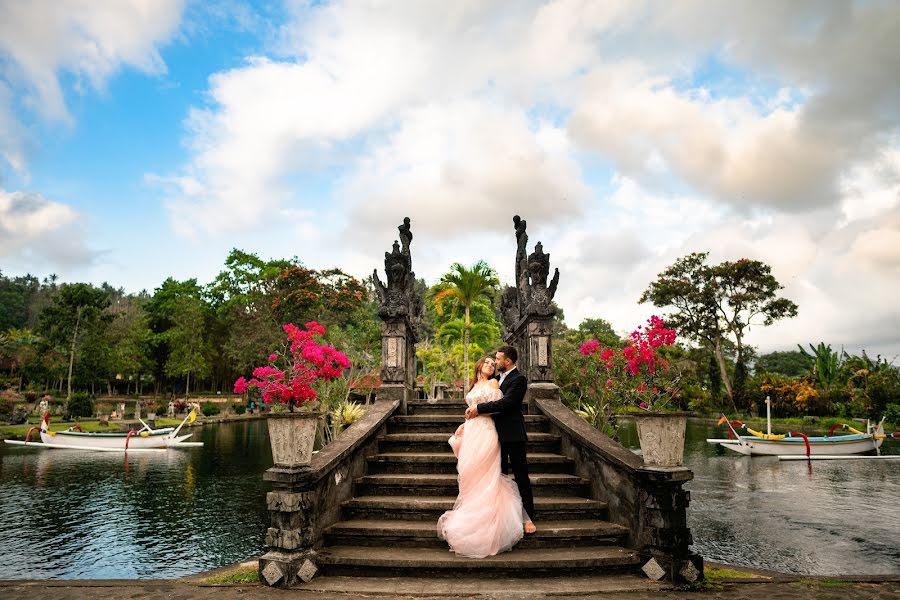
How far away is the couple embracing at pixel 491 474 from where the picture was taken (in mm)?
4621

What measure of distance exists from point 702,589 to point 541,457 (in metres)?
2.17

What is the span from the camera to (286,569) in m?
4.42

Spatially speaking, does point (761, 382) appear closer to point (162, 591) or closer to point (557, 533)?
point (557, 533)

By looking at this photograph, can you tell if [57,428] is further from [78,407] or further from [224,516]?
[224,516]

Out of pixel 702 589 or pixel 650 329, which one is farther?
pixel 650 329

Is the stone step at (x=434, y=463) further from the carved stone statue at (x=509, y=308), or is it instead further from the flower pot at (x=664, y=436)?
the carved stone statue at (x=509, y=308)

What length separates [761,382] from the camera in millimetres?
31531

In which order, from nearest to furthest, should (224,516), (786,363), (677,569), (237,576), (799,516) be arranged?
(677,569) → (237,576) → (799,516) → (224,516) → (786,363)

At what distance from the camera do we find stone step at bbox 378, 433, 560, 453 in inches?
257

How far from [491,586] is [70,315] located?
39704mm

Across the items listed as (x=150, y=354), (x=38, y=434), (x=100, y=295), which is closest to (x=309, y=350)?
(x=38, y=434)

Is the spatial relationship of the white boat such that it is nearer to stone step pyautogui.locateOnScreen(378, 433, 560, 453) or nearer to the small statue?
stone step pyautogui.locateOnScreen(378, 433, 560, 453)

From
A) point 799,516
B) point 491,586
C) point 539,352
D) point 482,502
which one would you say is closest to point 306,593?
point 491,586

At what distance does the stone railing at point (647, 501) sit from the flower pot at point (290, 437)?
303 centimetres
